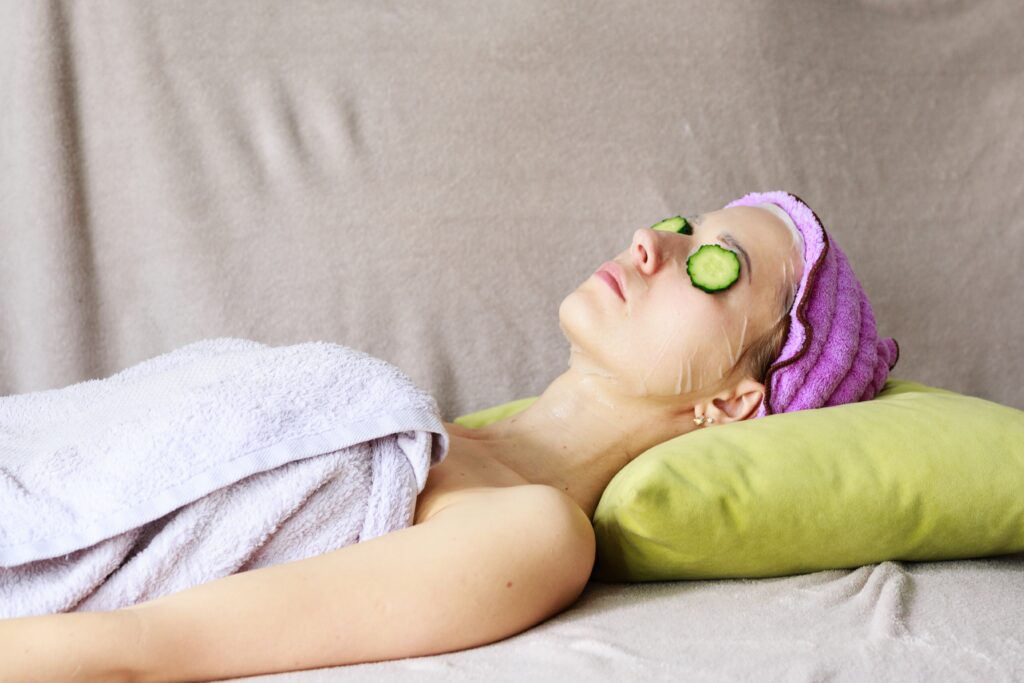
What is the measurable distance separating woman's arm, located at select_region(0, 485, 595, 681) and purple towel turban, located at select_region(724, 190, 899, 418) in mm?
468

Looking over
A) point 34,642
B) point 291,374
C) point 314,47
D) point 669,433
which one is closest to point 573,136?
point 314,47

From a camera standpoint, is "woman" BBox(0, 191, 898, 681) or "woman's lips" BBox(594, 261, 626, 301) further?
"woman's lips" BBox(594, 261, 626, 301)

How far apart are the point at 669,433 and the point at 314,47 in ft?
3.07

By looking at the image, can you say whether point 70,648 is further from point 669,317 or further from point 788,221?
point 788,221

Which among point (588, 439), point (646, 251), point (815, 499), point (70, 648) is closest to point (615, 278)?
point (646, 251)

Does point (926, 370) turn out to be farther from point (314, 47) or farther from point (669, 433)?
point (314, 47)

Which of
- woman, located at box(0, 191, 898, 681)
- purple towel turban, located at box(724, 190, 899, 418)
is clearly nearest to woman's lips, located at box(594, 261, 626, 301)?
woman, located at box(0, 191, 898, 681)

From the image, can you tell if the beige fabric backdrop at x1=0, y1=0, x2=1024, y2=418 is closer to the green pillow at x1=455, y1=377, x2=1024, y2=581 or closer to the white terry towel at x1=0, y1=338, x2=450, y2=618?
the white terry towel at x1=0, y1=338, x2=450, y2=618

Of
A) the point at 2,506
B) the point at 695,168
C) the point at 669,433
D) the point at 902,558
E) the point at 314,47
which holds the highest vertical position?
the point at 314,47

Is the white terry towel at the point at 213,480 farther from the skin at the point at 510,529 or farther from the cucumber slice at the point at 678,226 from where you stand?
the cucumber slice at the point at 678,226

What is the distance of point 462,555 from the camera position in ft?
3.47

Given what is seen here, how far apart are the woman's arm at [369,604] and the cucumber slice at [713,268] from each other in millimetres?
443

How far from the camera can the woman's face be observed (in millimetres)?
1418

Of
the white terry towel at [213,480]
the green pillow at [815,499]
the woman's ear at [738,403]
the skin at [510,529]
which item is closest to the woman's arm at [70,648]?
the skin at [510,529]
